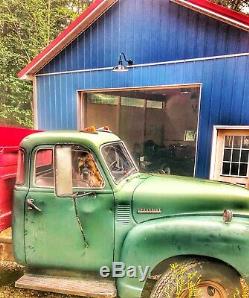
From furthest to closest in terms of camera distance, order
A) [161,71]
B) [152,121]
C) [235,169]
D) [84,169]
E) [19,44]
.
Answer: [19,44], [152,121], [161,71], [235,169], [84,169]

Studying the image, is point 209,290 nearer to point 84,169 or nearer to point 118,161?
point 118,161

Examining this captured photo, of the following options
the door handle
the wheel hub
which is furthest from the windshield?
the wheel hub

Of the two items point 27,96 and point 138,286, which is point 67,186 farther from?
point 27,96

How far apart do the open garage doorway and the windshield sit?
17.2 feet

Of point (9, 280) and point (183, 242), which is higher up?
point (183, 242)

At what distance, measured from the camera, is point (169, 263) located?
346cm

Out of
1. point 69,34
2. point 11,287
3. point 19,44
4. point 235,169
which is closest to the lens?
point 11,287

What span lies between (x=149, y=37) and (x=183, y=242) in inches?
244

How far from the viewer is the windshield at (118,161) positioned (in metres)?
3.71

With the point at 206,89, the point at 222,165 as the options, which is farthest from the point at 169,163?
the point at 206,89

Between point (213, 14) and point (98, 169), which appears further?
point (213, 14)

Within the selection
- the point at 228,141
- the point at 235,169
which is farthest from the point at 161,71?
the point at 235,169

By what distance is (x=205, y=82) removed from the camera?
717 cm

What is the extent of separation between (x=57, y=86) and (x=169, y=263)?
24.8ft
